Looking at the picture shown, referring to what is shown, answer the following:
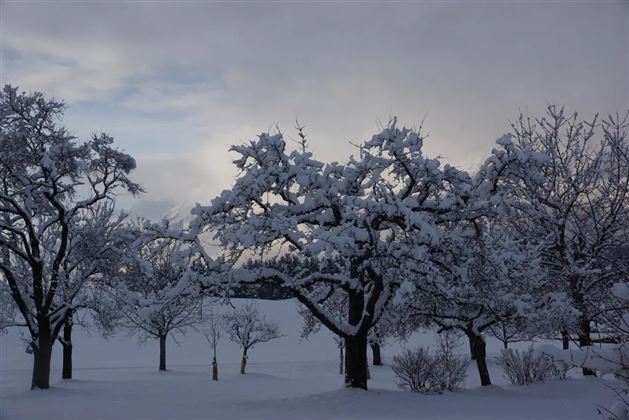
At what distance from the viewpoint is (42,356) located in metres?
18.9

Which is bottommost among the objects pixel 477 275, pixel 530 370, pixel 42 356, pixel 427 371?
pixel 530 370

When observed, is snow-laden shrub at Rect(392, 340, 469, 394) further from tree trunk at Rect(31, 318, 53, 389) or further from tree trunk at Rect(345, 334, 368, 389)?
tree trunk at Rect(31, 318, 53, 389)

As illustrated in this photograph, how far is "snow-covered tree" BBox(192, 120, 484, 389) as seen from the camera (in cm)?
1281

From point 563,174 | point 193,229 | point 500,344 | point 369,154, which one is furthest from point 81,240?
point 500,344

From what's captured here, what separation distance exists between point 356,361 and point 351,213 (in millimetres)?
4635

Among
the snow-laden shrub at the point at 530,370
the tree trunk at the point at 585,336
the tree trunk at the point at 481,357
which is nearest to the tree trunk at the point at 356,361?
the tree trunk at the point at 481,357

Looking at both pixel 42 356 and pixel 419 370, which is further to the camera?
pixel 42 356

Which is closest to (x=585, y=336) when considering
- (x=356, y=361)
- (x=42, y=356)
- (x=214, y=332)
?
(x=356, y=361)

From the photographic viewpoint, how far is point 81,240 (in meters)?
20.5

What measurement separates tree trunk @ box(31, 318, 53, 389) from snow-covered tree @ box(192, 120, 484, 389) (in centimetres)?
848

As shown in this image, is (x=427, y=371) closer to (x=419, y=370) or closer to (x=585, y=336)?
(x=419, y=370)

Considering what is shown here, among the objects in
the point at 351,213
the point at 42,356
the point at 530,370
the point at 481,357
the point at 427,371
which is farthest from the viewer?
the point at 42,356

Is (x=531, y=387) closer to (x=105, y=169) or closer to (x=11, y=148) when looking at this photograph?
(x=105, y=169)

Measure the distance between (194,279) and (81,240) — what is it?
27.4 ft
